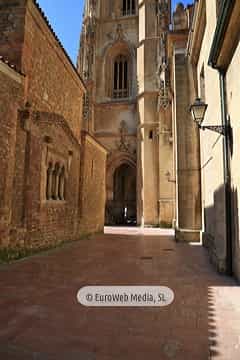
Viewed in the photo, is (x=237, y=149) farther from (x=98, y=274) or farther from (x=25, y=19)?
(x=25, y=19)

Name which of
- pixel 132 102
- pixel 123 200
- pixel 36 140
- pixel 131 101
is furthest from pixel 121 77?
pixel 36 140

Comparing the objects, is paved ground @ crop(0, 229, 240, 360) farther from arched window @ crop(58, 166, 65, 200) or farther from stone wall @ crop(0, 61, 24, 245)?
arched window @ crop(58, 166, 65, 200)

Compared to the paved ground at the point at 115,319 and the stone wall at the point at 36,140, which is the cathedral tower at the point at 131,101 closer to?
the stone wall at the point at 36,140

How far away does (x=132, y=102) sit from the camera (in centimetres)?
2311

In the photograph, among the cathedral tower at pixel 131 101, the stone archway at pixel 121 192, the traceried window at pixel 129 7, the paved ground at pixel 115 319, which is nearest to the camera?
the paved ground at pixel 115 319

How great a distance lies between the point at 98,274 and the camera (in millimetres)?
5031

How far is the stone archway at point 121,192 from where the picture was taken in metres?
22.0

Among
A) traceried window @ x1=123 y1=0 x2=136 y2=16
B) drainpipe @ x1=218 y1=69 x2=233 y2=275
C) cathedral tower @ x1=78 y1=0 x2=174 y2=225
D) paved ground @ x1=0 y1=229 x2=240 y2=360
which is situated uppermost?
traceried window @ x1=123 y1=0 x2=136 y2=16

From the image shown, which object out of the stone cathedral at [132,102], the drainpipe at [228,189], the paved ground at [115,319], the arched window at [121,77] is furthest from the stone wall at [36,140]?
the arched window at [121,77]

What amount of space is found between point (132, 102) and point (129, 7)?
11137 millimetres

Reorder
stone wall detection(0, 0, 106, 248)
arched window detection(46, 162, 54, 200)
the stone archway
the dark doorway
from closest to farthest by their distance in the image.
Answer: stone wall detection(0, 0, 106, 248), arched window detection(46, 162, 54, 200), the stone archway, the dark doorway

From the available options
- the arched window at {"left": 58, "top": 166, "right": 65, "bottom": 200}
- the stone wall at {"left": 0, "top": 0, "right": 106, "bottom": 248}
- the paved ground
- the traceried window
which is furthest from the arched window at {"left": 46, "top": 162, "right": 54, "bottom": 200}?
the traceried window

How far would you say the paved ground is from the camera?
2.36 metres

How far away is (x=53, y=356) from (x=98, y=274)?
2.78 metres
